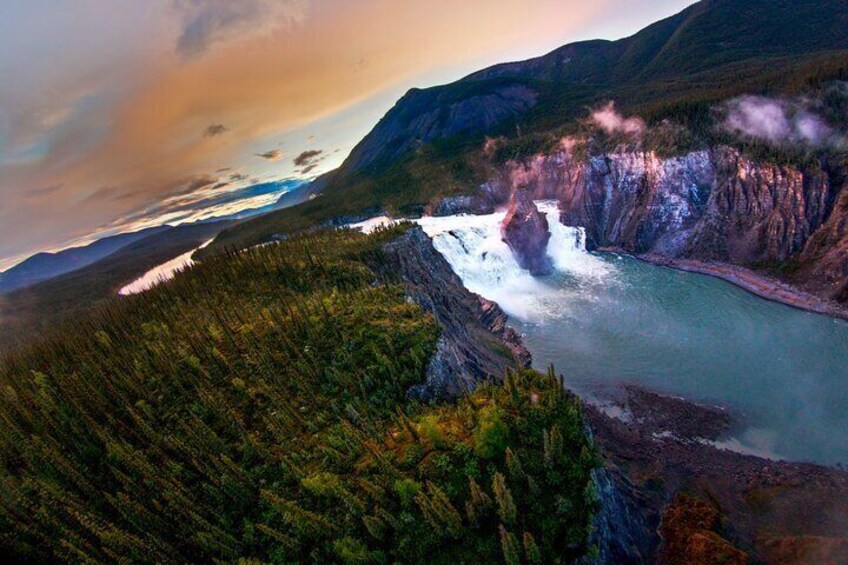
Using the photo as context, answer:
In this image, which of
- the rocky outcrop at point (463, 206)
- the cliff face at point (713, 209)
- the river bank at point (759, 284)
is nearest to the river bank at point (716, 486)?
the river bank at point (759, 284)

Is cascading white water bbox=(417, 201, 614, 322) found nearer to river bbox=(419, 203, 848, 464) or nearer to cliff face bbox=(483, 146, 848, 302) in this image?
river bbox=(419, 203, 848, 464)

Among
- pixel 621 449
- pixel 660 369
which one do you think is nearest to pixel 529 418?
pixel 621 449

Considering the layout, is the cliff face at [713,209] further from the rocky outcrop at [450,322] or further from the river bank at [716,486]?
the rocky outcrop at [450,322]

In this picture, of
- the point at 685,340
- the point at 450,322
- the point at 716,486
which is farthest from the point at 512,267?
the point at 716,486

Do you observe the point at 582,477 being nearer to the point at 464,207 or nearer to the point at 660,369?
the point at 660,369

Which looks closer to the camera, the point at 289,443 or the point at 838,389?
the point at 289,443
